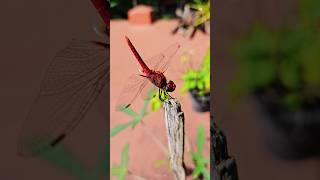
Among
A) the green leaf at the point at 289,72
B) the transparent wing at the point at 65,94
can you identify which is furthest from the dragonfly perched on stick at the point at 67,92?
the green leaf at the point at 289,72

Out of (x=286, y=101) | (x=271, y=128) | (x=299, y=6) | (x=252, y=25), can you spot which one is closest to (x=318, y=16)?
(x=299, y=6)

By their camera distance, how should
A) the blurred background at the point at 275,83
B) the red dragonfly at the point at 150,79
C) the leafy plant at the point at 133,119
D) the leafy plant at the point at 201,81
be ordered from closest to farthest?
the red dragonfly at the point at 150,79 < the leafy plant at the point at 133,119 < the leafy plant at the point at 201,81 < the blurred background at the point at 275,83

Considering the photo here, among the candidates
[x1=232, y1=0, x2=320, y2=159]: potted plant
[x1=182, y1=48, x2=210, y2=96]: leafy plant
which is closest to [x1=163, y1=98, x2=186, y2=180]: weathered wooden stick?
[x1=182, y1=48, x2=210, y2=96]: leafy plant

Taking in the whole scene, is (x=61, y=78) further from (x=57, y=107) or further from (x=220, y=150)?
(x=220, y=150)

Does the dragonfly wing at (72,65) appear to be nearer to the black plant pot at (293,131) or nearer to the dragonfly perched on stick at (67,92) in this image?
the dragonfly perched on stick at (67,92)

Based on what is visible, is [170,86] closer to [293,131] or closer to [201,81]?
[201,81]

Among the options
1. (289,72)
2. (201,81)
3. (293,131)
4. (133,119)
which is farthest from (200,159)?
(293,131)

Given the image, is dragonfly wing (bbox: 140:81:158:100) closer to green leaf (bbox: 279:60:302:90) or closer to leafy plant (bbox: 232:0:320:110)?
leafy plant (bbox: 232:0:320:110)
